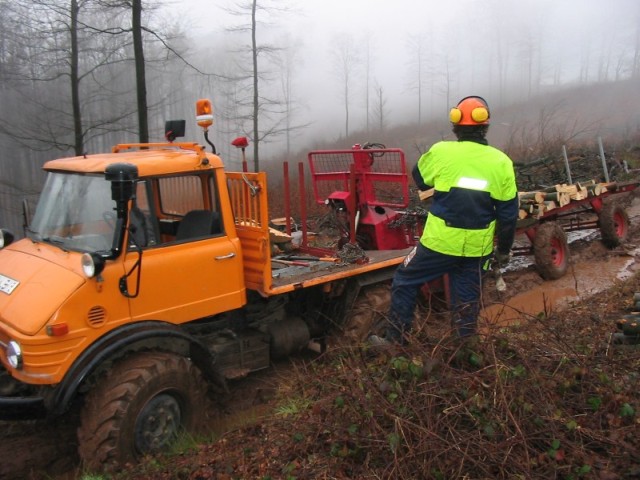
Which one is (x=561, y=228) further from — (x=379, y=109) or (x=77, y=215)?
(x=379, y=109)

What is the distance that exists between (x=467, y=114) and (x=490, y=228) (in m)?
0.92

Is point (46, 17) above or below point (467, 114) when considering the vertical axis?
above

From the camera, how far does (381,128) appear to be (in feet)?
169

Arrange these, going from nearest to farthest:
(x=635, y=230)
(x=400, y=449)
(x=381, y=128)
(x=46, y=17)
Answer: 1. (x=400, y=449)
2. (x=635, y=230)
3. (x=46, y=17)
4. (x=381, y=128)

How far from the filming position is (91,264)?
3.77 meters

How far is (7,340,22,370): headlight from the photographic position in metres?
3.74

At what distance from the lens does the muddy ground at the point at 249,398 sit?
4.29m

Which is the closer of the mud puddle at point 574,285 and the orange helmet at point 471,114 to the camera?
the orange helmet at point 471,114

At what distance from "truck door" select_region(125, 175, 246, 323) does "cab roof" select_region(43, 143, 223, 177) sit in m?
0.13

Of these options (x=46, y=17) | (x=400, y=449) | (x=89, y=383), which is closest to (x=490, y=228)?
(x=400, y=449)

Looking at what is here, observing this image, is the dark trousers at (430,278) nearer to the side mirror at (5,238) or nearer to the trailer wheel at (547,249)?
the side mirror at (5,238)

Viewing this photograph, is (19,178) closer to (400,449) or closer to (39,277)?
(39,277)

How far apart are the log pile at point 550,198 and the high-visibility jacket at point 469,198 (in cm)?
388

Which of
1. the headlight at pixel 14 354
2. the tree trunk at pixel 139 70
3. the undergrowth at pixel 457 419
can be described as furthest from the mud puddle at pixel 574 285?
the tree trunk at pixel 139 70
